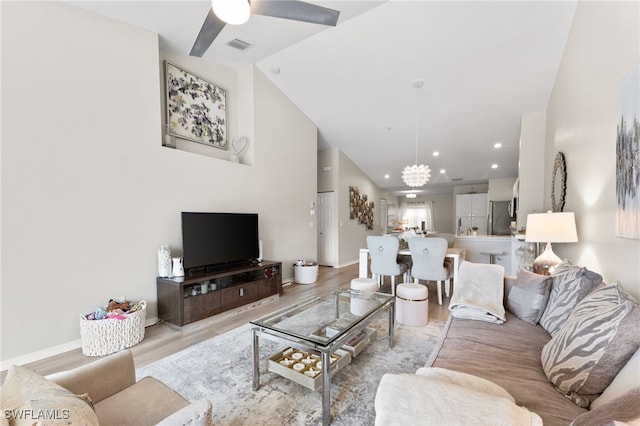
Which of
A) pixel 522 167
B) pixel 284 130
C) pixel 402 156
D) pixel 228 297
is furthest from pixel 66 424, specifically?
pixel 402 156

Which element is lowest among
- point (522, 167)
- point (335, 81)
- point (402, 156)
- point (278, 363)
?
point (278, 363)

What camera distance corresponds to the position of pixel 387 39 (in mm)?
3527

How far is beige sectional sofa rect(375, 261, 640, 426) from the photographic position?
0.84m

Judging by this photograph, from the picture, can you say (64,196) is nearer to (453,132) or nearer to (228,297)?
(228,297)

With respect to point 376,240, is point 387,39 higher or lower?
higher

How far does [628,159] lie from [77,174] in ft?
13.8

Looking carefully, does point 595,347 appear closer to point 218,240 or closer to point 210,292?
point 210,292

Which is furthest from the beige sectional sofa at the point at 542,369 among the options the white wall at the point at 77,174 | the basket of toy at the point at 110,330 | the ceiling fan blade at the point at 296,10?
the white wall at the point at 77,174

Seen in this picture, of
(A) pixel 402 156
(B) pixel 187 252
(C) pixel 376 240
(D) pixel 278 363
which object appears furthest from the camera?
(A) pixel 402 156

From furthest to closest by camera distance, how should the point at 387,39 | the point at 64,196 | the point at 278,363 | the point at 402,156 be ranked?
the point at 402,156
the point at 387,39
the point at 64,196
the point at 278,363

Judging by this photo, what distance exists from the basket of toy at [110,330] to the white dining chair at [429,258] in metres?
3.32

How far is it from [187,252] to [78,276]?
3.20 feet

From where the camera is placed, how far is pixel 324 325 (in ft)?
6.77

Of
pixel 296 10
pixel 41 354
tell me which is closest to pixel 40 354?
pixel 41 354
